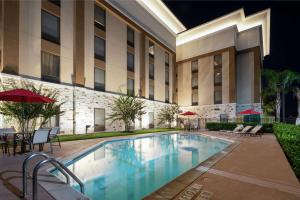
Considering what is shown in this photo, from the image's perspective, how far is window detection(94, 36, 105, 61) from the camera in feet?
59.0

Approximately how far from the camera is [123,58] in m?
20.9

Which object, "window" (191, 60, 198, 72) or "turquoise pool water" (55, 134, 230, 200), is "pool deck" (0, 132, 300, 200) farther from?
"window" (191, 60, 198, 72)

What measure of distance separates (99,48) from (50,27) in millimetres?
4718

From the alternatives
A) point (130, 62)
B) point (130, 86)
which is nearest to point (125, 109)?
point (130, 86)

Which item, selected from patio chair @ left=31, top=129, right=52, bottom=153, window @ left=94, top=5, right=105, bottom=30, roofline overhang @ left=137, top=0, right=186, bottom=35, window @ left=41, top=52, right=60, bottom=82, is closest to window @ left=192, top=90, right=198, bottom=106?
roofline overhang @ left=137, top=0, right=186, bottom=35

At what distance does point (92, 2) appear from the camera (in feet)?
57.3

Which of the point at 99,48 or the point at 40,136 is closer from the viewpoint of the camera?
the point at 40,136

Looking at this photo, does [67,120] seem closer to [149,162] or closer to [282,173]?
[149,162]

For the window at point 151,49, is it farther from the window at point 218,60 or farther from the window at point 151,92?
the window at point 218,60

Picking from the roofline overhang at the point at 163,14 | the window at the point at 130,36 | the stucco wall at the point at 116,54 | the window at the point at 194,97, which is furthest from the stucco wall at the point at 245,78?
the stucco wall at the point at 116,54

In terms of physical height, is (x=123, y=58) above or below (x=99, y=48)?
below

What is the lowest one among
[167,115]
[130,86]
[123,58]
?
[167,115]

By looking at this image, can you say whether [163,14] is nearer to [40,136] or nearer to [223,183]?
[40,136]

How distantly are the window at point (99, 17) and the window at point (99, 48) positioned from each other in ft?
4.10
